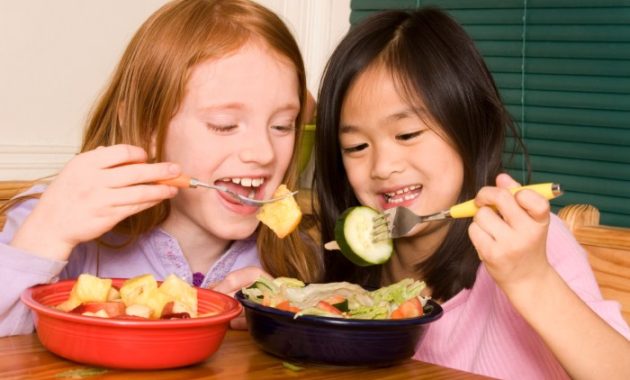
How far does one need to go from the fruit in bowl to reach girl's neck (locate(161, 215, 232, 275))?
534mm

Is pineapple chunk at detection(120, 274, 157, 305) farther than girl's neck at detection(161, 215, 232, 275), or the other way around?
girl's neck at detection(161, 215, 232, 275)

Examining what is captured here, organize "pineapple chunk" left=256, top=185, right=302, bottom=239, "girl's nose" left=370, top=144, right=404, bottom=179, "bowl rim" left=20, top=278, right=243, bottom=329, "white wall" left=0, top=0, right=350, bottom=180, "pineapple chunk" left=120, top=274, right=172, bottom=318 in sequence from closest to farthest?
"bowl rim" left=20, top=278, right=243, bottom=329, "pineapple chunk" left=120, top=274, right=172, bottom=318, "pineapple chunk" left=256, top=185, right=302, bottom=239, "girl's nose" left=370, top=144, right=404, bottom=179, "white wall" left=0, top=0, right=350, bottom=180

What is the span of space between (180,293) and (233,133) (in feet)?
1.66

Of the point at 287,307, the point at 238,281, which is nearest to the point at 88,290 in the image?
the point at 287,307

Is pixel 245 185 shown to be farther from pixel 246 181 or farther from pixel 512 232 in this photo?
pixel 512 232

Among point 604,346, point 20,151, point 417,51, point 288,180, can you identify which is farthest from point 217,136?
point 20,151

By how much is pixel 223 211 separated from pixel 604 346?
2.45 ft

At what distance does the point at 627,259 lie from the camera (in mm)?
1783

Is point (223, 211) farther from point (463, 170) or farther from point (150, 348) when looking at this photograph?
point (150, 348)

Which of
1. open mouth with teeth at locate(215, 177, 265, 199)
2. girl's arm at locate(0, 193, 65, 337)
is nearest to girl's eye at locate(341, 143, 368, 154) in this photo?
open mouth with teeth at locate(215, 177, 265, 199)

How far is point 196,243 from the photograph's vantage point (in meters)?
1.87

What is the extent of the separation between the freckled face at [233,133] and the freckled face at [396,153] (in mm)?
145

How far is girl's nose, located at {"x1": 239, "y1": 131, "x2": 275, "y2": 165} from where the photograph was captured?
1.67 meters

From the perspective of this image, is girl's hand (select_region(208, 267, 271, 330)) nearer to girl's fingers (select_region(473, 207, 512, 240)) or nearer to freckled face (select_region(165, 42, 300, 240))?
freckled face (select_region(165, 42, 300, 240))
